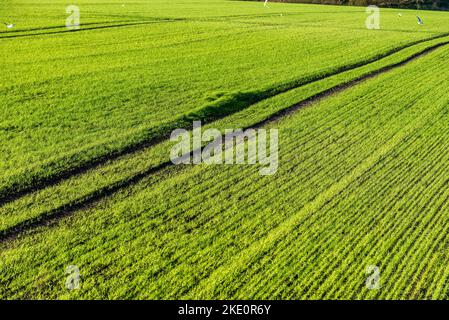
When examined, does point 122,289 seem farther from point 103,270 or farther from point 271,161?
point 271,161

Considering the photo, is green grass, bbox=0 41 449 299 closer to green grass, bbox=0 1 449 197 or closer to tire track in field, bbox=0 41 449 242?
tire track in field, bbox=0 41 449 242

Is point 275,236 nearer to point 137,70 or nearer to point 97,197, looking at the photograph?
point 97,197

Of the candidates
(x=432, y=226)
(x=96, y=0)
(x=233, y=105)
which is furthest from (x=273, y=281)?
(x=96, y=0)

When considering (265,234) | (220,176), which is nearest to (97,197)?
(220,176)

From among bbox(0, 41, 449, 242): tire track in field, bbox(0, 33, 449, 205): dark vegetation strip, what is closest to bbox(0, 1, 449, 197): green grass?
bbox(0, 33, 449, 205): dark vegetation strip

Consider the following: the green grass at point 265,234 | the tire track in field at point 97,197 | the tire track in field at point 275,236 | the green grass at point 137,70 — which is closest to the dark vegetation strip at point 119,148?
the green grass at point 137,70

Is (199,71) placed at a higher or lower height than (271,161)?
higher
